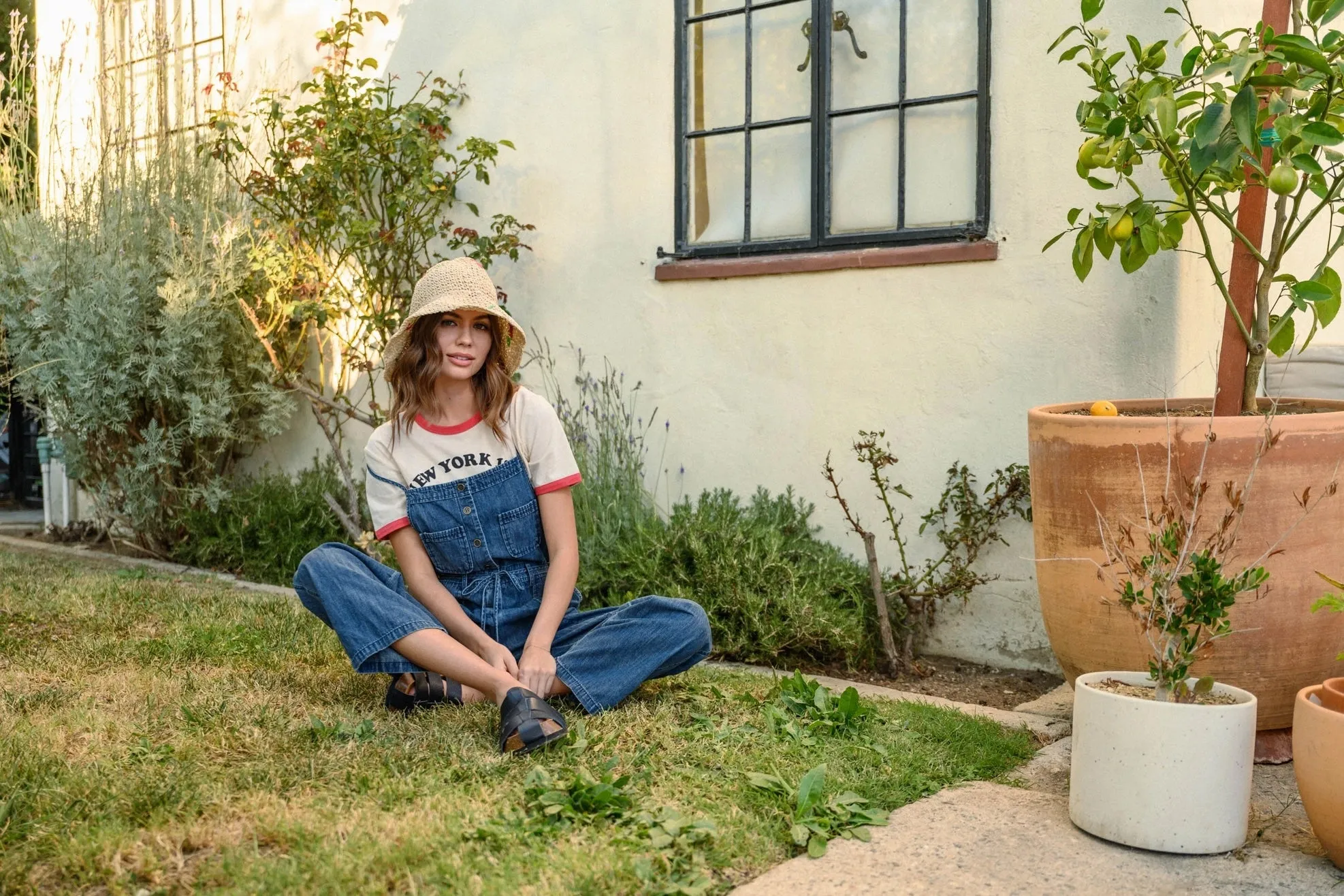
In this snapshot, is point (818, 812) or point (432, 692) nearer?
point (818, 812)

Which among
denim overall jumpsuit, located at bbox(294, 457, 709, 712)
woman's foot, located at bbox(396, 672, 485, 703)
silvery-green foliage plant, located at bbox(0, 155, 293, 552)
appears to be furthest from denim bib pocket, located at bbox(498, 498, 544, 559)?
silvery-green foliage plant, located at bbox(0, 155, 293, 552)

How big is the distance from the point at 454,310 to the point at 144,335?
324 centimetres

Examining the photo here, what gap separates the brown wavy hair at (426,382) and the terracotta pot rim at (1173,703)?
5.12ft

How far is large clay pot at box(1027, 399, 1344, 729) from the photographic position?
2.72 metres

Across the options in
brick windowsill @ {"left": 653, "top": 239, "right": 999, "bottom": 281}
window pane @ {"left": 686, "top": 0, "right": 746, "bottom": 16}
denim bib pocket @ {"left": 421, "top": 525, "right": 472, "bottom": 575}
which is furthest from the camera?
window pane @ {"left": 686, "top": 0, "right": 746, "bottom": 16}

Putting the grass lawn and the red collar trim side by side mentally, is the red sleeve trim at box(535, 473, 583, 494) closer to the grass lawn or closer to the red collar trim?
the red collar trim

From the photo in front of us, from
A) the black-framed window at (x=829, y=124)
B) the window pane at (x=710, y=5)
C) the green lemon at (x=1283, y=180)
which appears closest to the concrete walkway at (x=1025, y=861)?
the green lemon at (x=1283, y=180)

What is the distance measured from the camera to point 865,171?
434 centimetres

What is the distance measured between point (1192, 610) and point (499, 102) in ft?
13.2

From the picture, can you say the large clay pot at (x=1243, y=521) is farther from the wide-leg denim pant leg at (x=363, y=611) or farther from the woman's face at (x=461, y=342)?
the wide-leg denim pant leg at (x=363, y=611)

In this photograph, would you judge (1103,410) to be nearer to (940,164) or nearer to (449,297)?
(940,164)

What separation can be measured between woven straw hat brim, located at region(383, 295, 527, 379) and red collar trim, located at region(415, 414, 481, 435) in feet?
0.61

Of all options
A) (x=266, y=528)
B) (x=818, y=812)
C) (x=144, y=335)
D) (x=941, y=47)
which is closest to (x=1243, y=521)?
(x=818, y=812)

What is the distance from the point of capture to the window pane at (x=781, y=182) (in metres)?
A: 4.50
